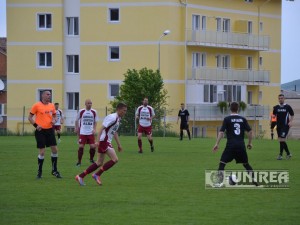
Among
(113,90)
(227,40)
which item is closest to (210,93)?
(227,40)

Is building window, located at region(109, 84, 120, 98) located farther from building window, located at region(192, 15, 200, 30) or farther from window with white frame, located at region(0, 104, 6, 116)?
window with white frame, located at region(0, 104, 6, 116)

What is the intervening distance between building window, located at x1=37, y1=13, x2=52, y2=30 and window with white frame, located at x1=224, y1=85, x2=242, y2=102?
1495 centimetres

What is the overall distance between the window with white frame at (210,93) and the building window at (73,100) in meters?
10.1

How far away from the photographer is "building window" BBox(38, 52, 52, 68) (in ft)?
231

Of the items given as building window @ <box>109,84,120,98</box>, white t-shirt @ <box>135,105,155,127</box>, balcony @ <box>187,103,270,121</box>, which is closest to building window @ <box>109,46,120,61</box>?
building window @ <box>109,84,120,98</box>

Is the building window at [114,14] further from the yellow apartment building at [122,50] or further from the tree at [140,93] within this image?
the tree at [140,93]

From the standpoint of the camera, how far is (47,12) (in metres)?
69.8

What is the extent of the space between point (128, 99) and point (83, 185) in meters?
38.6

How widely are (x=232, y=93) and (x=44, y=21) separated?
16.2 meters

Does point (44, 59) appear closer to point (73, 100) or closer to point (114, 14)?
point (73, 100)

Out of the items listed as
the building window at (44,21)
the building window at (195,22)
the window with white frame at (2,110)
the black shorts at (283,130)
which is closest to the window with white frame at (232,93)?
the building window at (195,22)

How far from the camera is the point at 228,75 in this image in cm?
7206

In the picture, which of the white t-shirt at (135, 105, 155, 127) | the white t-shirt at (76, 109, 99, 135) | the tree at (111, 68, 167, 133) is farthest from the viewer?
the tree at (111, 68, 167, 133)

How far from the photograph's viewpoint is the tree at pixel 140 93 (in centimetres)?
5728
